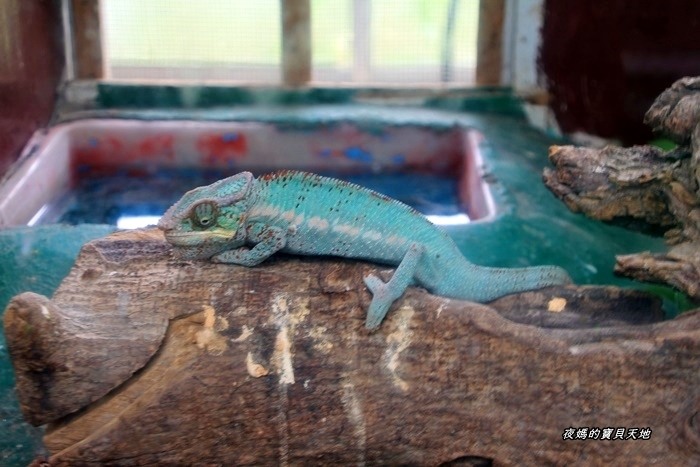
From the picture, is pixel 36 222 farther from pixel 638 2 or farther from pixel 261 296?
pixel 638 2

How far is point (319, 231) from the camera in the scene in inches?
90.0

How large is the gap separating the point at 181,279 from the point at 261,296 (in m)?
0.25

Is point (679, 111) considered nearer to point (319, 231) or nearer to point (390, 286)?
point (390, 286)

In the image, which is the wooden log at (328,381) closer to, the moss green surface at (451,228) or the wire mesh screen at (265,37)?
the moss green surface at (451,228)

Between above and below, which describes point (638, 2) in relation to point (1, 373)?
above

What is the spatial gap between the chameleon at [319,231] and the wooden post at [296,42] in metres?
3.17

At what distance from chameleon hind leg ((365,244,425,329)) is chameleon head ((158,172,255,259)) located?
44 centimetres

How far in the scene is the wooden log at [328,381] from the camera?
6.62ft

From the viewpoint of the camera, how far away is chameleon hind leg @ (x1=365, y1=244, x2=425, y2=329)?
213 cm

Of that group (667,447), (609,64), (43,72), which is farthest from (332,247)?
(43,72)

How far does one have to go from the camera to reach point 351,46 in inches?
212

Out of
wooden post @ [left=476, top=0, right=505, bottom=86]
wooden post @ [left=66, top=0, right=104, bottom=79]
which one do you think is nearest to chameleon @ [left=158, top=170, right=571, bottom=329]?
wooden post @ [left=476, top=0, right=505, bottom=86]

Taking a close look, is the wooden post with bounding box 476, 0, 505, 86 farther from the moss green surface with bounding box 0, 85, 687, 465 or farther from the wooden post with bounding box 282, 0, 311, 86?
the wooden post with bounding box 282, 0, 311, 86

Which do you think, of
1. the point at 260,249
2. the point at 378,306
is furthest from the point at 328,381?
the point at 260,249
